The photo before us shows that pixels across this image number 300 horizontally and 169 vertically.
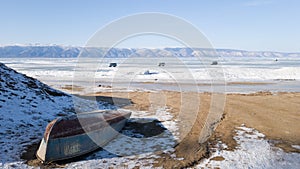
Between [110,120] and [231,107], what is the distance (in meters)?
9.09

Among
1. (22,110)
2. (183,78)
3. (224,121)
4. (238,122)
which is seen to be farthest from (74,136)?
(183,78)

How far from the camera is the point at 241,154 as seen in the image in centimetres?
840

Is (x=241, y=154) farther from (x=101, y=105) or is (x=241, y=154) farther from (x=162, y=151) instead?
(x=101, y=105)

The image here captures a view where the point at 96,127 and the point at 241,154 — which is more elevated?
the point at 96,127

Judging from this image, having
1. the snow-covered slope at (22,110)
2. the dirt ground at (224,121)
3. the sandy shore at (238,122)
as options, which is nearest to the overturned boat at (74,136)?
the dirt ground at (224,121)

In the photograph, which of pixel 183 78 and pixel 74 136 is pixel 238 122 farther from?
pixel 183 78

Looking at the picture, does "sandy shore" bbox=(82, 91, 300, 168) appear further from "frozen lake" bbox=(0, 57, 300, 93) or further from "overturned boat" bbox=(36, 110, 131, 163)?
"frozen lake" bbox=(0, 57, 300, 93)

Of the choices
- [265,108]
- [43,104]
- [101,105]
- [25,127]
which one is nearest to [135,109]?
[101,105]

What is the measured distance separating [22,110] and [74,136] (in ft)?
18.2

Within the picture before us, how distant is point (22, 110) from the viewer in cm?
1218

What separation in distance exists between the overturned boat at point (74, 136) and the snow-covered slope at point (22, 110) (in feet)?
3.97

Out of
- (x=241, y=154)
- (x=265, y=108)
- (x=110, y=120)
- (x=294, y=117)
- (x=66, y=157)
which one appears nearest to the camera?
(x=66, y=157)

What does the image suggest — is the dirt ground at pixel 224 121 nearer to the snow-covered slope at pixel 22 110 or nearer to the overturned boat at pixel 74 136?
the overturned boat at pixel 74 136

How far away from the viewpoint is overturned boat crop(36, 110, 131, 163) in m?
7.74
